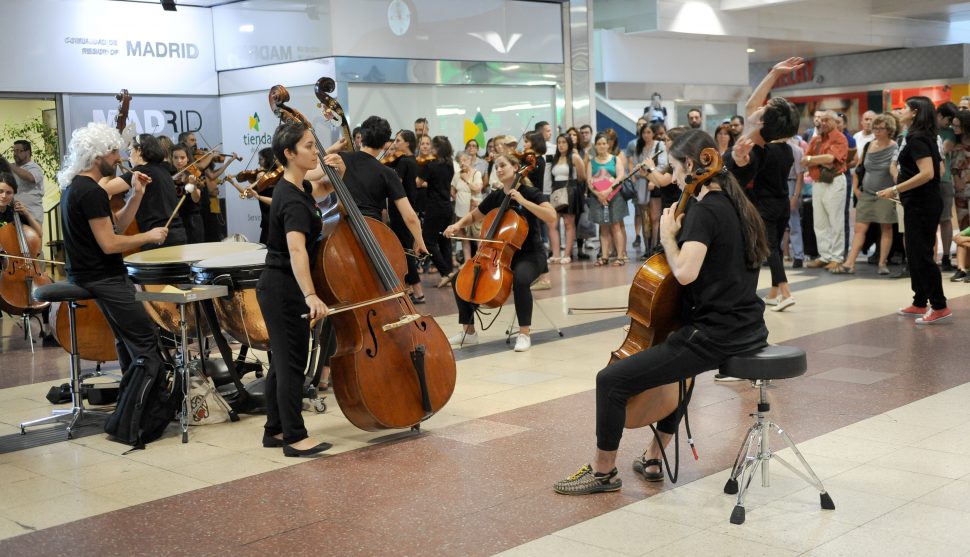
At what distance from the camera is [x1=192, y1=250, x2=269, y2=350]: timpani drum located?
5.04 metres

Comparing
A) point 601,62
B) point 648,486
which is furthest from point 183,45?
point 648,486

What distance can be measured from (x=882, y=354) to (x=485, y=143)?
7.60 metres

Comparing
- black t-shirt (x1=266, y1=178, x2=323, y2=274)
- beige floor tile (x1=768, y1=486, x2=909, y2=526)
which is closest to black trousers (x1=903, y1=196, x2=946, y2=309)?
beige floor tile (x1=768, y1=486, x2=909, y2=526)

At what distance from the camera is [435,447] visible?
4.70m

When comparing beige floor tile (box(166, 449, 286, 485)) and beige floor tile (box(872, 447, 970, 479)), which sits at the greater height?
beige floor tile (box(872, 447, 970, 479))

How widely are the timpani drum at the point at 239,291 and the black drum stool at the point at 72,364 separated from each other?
1.88ft

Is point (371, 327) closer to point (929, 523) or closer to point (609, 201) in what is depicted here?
point (929, 523)

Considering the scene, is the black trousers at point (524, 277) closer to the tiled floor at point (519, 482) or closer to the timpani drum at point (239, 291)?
the tiled floor at point (519, 482)

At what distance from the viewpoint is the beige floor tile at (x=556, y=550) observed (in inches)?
132

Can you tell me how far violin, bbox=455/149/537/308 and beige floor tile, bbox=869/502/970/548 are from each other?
3.38 metres

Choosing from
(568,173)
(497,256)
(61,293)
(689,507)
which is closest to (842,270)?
(568,173)

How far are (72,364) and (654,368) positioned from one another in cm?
322

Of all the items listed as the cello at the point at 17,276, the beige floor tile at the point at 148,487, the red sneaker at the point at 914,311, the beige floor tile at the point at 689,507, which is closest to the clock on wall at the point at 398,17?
the cello at the point at 17,276

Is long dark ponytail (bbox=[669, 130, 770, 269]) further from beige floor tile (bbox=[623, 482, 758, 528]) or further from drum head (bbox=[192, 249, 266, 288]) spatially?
drum head (bbox=[192, 249, 266, 288])
